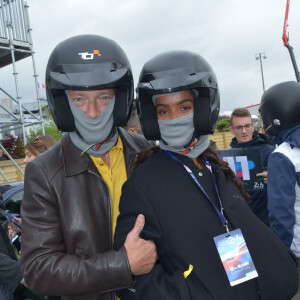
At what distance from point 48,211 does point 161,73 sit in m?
0.86

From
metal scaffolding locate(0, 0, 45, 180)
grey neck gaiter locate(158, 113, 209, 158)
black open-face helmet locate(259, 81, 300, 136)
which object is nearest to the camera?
grey neck gaiter locate(158, 113, 209, 158)

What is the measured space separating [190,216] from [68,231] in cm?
56

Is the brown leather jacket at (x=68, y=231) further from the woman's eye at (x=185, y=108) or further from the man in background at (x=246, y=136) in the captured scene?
the man in background at (x=246, y=136)

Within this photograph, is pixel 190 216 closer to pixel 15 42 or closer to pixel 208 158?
pixel 208 158

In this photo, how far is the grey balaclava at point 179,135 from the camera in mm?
1495

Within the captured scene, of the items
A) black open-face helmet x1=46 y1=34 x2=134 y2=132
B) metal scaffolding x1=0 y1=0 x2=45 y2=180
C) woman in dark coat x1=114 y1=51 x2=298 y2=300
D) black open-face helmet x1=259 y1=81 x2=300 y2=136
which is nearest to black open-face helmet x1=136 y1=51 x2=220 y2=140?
woman in dark coat x1=114 y1=51 x2=298 y2=300

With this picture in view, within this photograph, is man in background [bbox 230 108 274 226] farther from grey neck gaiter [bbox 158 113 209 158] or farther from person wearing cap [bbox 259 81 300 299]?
grey neck gaiter [bbox 158 113 209 158]

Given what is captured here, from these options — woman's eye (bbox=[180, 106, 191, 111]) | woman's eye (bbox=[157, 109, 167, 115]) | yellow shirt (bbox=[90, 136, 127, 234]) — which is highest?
woman's eye (bbox=[180, 106, 191, 111])

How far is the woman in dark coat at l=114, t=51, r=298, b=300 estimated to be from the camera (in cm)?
122

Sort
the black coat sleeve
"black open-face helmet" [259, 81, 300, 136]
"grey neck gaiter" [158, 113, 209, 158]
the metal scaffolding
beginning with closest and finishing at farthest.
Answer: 1. the black coat sleeve
2. "grey neck gaiter" [158, 113, 209, 158]
3. "black open-face helmet" [259, 81, 300, 136]
4. the metal scaffolding

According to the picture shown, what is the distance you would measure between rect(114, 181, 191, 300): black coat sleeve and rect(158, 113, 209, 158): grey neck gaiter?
29 cm

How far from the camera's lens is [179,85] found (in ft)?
4.92

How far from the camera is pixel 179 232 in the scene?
1253 millimetres

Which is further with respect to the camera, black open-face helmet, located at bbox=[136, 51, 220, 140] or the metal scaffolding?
the metal scaffolding
